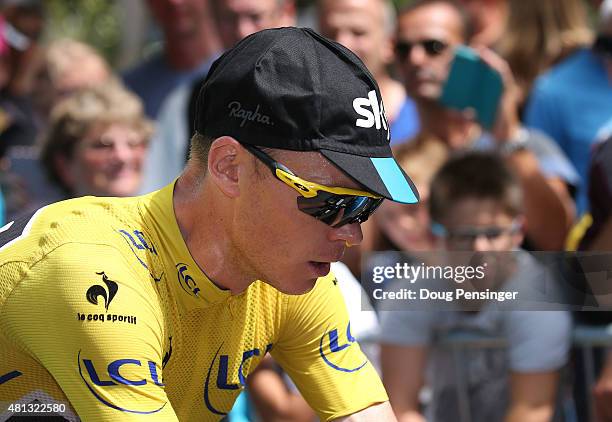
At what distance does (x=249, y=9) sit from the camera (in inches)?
232

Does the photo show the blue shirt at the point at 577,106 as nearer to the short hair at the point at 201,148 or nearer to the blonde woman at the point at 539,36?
the blonde woman at the point at 539,36

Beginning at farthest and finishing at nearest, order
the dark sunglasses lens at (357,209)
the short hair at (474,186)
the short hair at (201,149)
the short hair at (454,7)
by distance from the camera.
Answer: the short hair at (454,7) < the short hair at (474,186) < the short hair at (201,149) < the dark sunglasses lens at (357,209)

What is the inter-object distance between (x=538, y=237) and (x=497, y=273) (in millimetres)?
1594

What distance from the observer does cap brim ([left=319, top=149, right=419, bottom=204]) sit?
8.59ft

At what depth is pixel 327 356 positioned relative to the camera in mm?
3158

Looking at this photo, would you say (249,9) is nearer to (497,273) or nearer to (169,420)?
(497,273)

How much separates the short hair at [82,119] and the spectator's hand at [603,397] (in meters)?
2.74

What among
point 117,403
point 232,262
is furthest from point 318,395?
point 117,403

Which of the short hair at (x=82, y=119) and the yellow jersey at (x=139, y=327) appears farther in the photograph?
the short hair at (x=82, y=119)

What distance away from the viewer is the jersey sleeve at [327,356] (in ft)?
10.3

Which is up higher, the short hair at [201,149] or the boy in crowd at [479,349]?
the short hair at [201,149]

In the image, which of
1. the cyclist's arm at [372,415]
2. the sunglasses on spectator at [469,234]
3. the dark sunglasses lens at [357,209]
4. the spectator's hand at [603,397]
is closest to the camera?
the dark sunglasses lens at [357,209]

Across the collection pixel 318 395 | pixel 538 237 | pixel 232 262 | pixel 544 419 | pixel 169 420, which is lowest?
pixel 544 419

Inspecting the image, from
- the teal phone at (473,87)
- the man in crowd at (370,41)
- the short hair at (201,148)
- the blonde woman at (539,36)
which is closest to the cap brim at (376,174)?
the short hair at (201,148)
